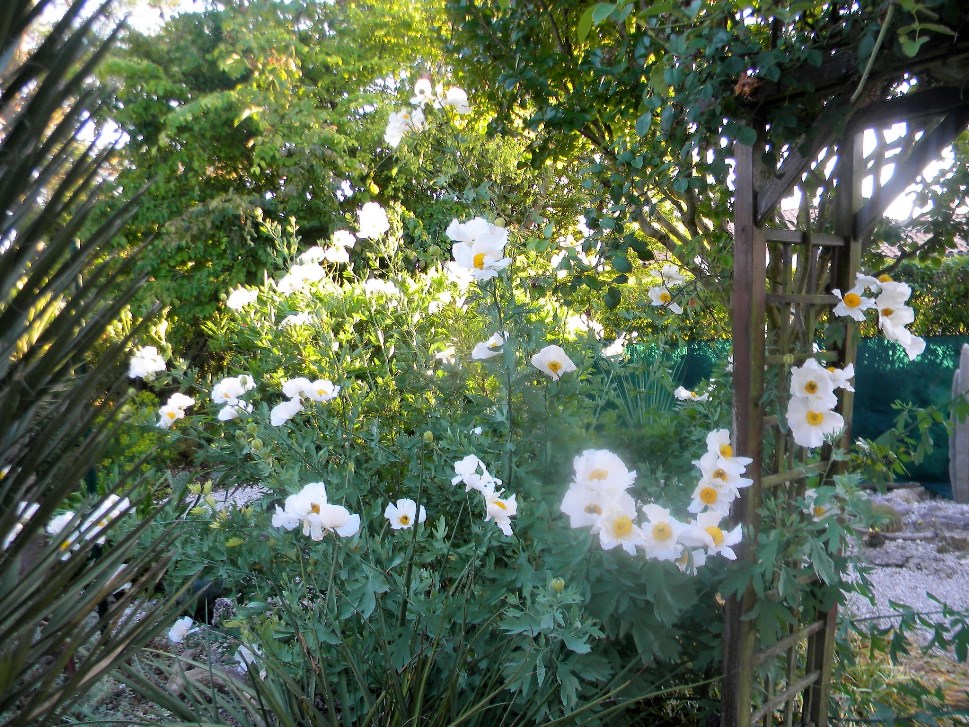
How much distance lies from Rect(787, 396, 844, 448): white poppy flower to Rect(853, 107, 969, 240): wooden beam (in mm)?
563

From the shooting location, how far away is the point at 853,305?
→ 1.98 metres

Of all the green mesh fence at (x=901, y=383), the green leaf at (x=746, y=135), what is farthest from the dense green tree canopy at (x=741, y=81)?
the green mesh fence at (x=901, y=383)

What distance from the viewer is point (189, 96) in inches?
424

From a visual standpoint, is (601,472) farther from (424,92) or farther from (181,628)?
(424,92)

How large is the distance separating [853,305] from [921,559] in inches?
150

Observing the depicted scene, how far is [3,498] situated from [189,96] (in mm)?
11586

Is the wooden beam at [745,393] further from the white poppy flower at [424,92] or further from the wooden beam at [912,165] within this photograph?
the white poppy flower at [424,92]

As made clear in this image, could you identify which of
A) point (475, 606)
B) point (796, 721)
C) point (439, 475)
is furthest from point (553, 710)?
point (796, 721)

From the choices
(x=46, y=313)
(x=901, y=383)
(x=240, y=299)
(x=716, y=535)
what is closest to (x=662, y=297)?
(x=716, y=535)

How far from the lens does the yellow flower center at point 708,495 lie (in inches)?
72.6

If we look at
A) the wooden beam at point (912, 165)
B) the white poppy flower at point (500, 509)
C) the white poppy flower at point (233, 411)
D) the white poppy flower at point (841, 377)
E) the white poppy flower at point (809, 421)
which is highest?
the wooden beam at point (912, 165)

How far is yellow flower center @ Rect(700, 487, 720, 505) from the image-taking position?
1844 millimetres

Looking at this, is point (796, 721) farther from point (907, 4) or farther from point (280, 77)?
point (280, 77)

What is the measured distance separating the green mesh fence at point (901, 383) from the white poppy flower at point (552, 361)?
5.54 metres
